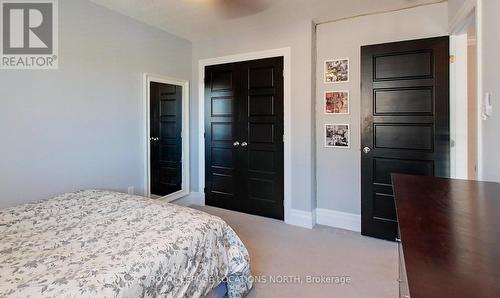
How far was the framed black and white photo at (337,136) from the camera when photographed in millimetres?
3232

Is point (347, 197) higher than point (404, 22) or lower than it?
lower

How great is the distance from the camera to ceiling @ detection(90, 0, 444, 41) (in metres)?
2.79

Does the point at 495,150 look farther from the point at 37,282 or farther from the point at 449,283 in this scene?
the point at 37,282

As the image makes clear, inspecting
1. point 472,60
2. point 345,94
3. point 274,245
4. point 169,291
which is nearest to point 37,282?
point 169,291

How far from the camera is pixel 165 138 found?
3742 mm

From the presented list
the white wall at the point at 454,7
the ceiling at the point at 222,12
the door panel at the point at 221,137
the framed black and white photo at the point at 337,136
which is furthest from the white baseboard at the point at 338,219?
the ceiling at the point at 222,12

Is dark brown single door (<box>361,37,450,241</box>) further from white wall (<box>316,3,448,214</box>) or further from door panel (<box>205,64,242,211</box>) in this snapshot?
door panel (<box>205,64,242,211</box>)

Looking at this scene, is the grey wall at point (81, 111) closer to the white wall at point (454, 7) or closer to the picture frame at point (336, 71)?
the picture frame at point (336, 71)

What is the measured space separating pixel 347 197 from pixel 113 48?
124 inches

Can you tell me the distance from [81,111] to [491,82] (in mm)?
3299

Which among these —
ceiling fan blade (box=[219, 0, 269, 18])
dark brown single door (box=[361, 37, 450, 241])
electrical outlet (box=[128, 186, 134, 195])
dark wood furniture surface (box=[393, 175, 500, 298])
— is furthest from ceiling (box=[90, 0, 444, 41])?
dark wood furniture surface (box=[393, 175, 500, 298])

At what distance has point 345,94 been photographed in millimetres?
3215

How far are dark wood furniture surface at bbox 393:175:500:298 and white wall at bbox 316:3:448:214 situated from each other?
1.94 meters

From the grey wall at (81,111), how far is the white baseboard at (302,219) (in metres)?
1.89
